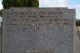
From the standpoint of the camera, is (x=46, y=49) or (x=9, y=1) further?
(x=9, y=1)

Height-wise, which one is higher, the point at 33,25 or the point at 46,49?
the point at 33,25

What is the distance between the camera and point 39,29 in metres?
9.91

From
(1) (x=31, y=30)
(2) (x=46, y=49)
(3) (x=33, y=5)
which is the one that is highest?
(3) (x=33, y=5)

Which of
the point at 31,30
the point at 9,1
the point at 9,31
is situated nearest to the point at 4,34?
the point at 9,31

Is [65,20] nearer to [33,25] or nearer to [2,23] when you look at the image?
→ [33,25]

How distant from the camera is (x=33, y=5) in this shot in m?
11.4

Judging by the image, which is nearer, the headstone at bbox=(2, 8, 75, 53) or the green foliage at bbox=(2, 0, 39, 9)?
the headstone at bbox=(2, 8, 75, 53)

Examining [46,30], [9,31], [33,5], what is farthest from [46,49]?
[33,5]

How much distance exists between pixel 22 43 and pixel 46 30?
0.89 m

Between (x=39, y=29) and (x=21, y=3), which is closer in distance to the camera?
(x=39, y=29)

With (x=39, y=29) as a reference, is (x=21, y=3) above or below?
above

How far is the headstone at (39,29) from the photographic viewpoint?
32.5 feet

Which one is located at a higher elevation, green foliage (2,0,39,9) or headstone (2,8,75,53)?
green foliage (2,0,39,9)

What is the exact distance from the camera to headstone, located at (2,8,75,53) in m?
9.91
